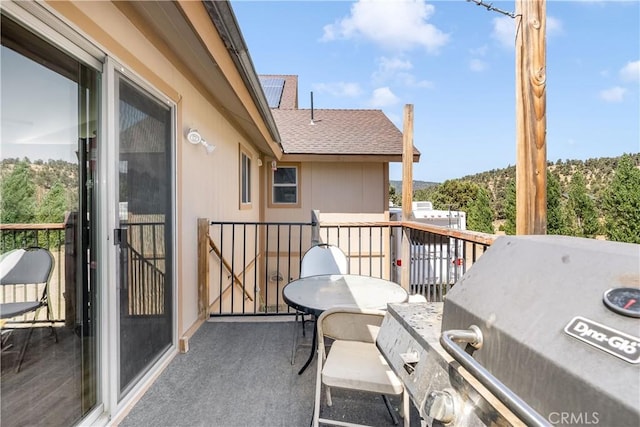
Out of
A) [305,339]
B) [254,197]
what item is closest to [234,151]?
[254,197]

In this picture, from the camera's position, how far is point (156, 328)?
8.27 feet

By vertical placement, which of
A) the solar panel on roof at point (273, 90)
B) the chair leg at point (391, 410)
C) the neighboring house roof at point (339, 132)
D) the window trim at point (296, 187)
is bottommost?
the chair leg at point (391, 410)

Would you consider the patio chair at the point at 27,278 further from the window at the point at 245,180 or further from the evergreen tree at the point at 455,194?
the evergreen tree at the point at 455,194

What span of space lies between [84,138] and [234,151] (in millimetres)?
3630

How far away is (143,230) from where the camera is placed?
230cm

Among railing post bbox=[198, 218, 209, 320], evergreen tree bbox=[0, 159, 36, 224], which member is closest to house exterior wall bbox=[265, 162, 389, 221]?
railing post bbox=[198, 218, 209, 320]

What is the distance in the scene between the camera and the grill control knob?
80 cm

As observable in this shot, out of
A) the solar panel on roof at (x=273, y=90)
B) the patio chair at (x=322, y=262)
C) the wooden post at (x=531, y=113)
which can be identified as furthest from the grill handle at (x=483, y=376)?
the solar panel on roof at (x=273, y=90)

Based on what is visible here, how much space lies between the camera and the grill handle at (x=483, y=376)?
0.64 m

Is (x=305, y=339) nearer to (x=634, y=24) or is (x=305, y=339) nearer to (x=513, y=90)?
(x=513, y=90)

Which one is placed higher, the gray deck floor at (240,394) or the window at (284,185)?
the window at (284,185)

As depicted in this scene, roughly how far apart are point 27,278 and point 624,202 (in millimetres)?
10487

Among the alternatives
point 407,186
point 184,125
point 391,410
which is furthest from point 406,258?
point 184,125

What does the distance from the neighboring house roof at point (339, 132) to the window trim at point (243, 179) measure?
43.3 inches
